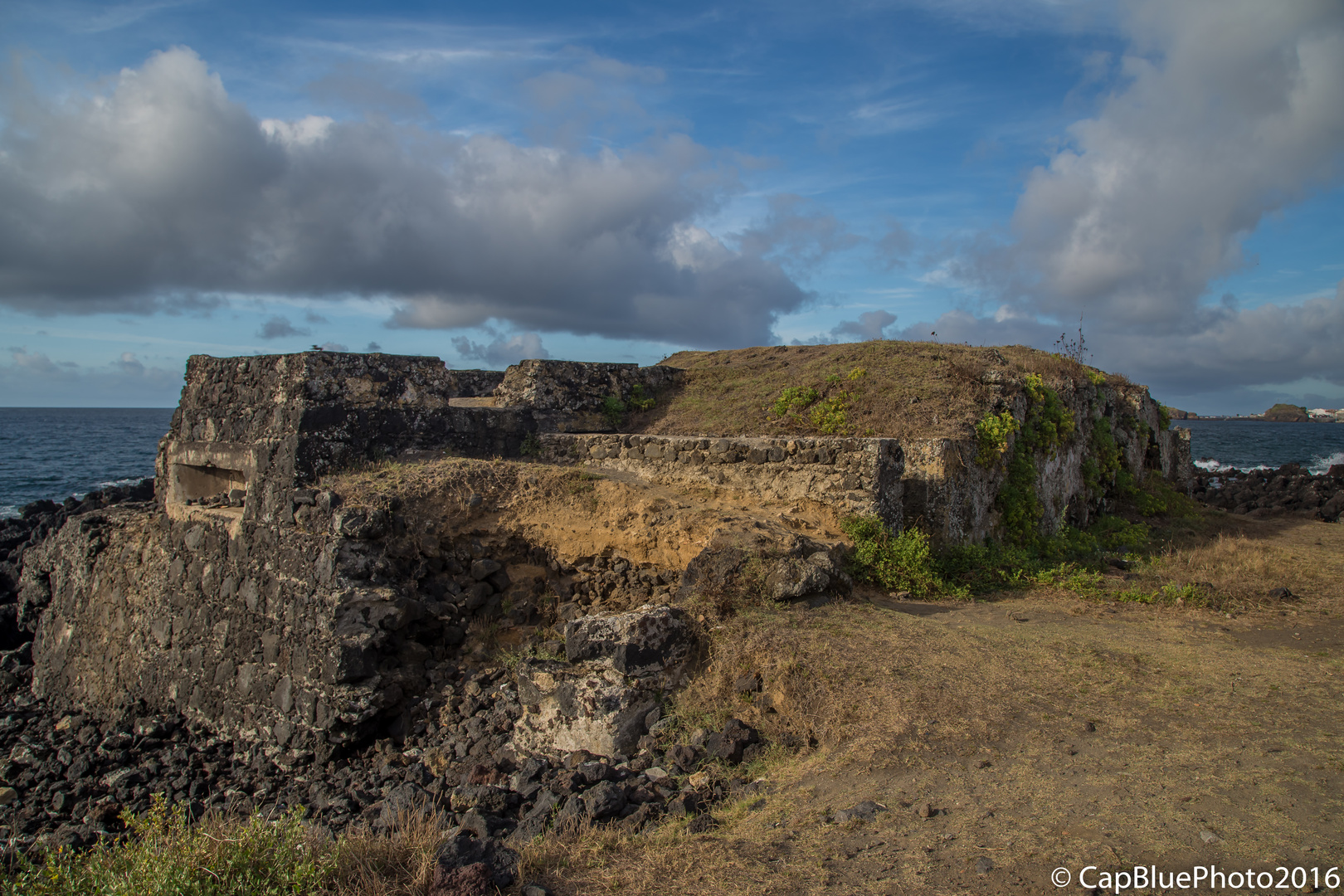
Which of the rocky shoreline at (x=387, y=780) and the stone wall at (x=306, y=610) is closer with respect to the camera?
the rocky shoreline at (x=387, y=780)

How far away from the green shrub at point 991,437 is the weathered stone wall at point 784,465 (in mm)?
2441

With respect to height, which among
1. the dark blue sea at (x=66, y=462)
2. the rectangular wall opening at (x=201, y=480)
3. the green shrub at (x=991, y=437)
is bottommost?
the dark blue sea at (x=66, y=462)

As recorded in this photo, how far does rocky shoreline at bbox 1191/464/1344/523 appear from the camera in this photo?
20422 millimetres

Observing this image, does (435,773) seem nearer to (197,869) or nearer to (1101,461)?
(197,869)

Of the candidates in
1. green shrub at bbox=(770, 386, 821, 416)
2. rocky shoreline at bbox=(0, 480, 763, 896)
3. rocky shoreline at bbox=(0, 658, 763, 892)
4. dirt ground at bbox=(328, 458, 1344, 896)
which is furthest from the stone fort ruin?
green shrub at bbox=(770, 386, 821, 416)

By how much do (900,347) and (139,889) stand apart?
13.1 meters

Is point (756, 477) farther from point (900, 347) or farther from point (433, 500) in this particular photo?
point (900, 347)

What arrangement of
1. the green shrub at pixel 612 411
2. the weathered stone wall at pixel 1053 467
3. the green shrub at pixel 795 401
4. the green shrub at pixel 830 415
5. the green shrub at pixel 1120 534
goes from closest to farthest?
the weathered stone wall at pixel 1053 467 < the green shrub at pixel 830 415 < the green shrub at pixel 795 401 < the green shrub at pixel 612 411 < the green shrub at pixel 1120 534

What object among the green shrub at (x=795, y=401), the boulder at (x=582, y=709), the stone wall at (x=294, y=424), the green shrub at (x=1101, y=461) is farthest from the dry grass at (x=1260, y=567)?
the stone wall at (x=294, y=424)

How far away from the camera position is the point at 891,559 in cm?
848

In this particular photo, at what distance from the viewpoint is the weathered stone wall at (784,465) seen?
29.3 ft

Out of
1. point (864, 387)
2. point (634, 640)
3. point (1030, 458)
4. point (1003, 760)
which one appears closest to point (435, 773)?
point (634, 640)

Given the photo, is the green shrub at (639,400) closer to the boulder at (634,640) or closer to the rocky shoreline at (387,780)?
the rocky shoreline at (387,780)

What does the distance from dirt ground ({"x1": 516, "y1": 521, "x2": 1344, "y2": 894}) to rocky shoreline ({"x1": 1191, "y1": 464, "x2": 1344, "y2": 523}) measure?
55.0 ft
